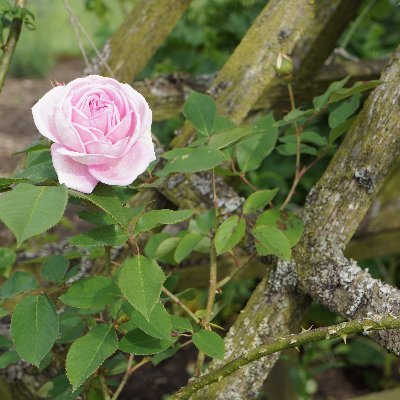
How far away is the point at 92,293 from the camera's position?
1136 mm

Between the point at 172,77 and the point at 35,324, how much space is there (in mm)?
832

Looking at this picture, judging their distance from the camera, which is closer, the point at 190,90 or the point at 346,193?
the point at 346,193

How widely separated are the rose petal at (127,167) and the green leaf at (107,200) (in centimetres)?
3

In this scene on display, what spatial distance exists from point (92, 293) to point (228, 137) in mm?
292

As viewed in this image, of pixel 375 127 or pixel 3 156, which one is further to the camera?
pixel 3 156

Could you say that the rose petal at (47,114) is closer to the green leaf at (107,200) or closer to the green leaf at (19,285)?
the green leaf at (107,200)

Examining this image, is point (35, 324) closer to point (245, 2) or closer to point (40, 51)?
point (245, 2)

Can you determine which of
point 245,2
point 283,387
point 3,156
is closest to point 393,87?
point 283,387

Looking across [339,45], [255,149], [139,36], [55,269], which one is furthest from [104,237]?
[339,45]

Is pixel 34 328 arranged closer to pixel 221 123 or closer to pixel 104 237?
pixel 104 237

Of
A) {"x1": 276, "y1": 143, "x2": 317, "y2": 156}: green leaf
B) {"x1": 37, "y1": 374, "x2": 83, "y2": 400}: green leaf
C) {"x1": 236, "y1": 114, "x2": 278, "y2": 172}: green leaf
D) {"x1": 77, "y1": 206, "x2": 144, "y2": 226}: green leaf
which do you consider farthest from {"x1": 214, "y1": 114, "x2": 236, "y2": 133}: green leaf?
{"x1": 37, "y1": 374, "x2": 83, "y2": 400}: green leaf

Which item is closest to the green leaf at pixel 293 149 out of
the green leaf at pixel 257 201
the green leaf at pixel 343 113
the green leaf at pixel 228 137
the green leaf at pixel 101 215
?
the green leaf at pixel 343 113

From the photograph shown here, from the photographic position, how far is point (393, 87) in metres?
1.26

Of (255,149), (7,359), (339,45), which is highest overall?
(255,149)
